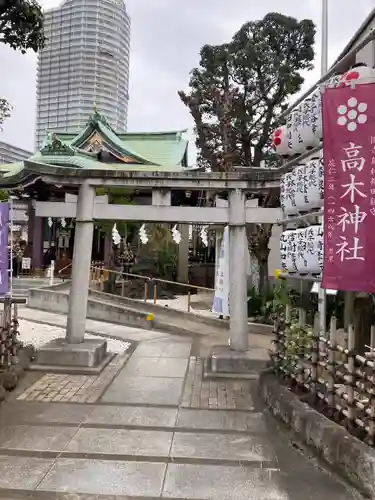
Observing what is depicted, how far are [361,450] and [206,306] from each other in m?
13.5

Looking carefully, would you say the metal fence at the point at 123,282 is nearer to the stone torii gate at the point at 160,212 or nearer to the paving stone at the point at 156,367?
the paving stone at the point at 156,367

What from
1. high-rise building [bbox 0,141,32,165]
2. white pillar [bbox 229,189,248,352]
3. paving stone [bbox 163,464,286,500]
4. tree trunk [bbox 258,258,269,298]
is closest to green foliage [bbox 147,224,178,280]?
tree trunk [bbox 258,258,269,298]

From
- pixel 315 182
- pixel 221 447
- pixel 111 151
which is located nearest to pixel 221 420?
pixel 221 447

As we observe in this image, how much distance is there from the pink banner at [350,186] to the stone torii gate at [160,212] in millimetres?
3799

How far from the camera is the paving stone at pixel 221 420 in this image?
5.70m

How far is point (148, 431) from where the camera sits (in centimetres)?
545

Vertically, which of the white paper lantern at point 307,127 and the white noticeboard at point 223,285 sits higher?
the white paper lantern at point 307,127

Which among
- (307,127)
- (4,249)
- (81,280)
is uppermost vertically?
(307,127)

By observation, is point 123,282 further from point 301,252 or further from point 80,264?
point 301,252

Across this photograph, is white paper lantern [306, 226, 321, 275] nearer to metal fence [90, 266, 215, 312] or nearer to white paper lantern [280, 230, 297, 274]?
white paper lantern [280, 230, 297, 274]

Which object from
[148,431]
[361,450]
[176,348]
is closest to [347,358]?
[361,450]

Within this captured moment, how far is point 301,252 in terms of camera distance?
5.96m

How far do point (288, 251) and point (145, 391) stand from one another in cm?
316

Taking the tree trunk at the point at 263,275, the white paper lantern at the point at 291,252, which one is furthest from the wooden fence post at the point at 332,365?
the tree trunk at the point at 263,275
